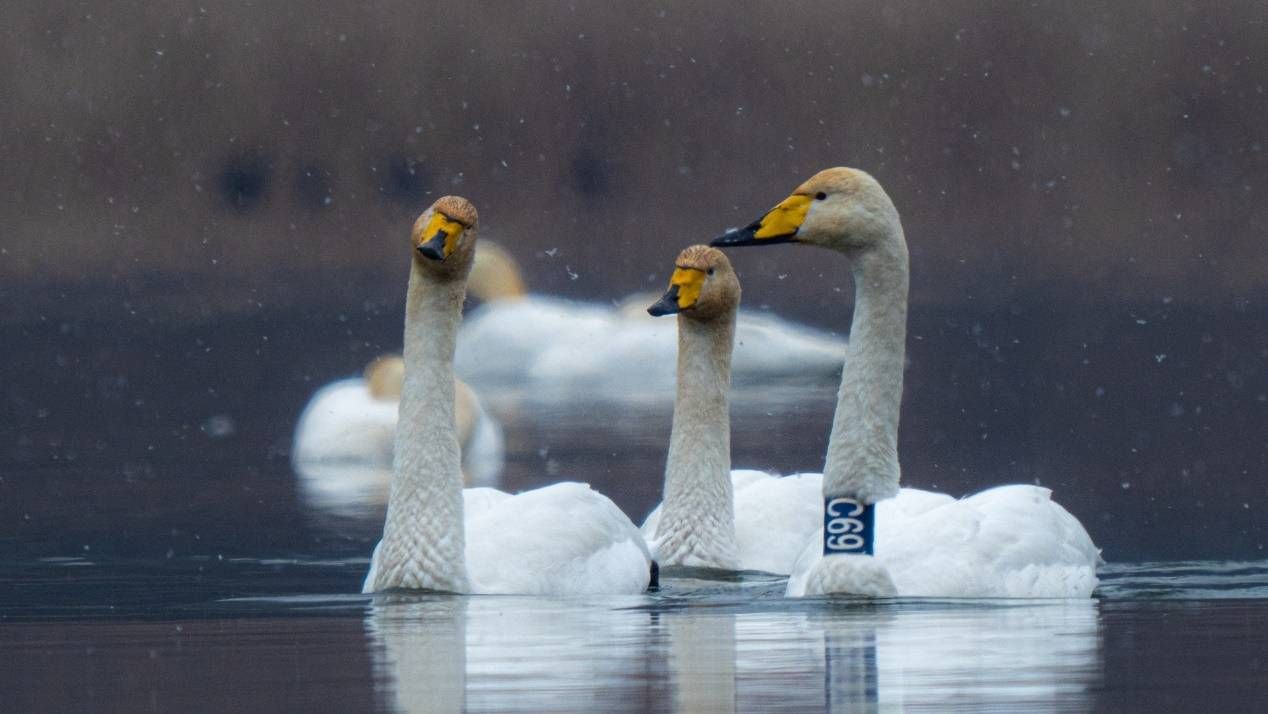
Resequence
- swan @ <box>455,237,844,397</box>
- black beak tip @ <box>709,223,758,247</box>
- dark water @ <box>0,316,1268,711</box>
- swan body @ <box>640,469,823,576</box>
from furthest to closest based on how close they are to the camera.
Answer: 1. swan @ <box>455,237,844,397</box>
2. swan body @ <box>640,469,823,576</box>
3. black beak tip @ <box>709,223,758,247</box>
4. dark water @ <box>0,316,1268,711</box>

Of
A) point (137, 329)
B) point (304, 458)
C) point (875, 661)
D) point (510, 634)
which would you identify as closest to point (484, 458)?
point (304, 458)

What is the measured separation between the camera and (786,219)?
948 cm

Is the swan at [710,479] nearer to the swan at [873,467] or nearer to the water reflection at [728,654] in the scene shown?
the water reflection at [728,654]

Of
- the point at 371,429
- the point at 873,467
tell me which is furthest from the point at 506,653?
the point at 371,429

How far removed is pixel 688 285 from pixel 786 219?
190 centimetres

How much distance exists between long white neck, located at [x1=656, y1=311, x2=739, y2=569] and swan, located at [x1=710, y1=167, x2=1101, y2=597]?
128cm

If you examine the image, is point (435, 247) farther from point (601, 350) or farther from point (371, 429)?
point (601, 350)

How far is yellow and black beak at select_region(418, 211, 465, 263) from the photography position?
9711mm

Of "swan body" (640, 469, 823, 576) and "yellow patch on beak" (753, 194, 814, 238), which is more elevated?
"yellow patch on beak" (753, 194, 814, 238)

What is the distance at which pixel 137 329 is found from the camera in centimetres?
2680

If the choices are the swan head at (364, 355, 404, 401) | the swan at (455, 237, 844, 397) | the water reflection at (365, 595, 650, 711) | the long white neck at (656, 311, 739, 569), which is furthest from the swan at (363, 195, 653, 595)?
the swan at (455, 237, 844, 397)

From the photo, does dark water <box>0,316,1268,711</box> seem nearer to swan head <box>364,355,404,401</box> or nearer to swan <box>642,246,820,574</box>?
swan <box>642,246,820,574</box>

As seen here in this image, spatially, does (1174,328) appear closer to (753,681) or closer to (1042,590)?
(1042,590)

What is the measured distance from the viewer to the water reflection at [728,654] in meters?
7.14
